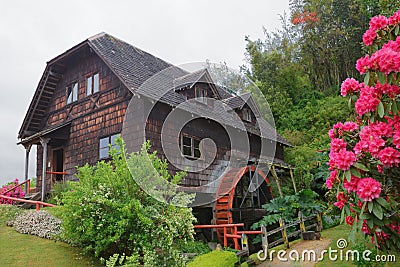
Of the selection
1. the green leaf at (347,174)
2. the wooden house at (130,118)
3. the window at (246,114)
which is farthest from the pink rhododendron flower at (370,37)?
the window at (246,114)

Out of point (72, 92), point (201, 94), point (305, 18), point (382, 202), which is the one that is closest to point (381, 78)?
point (382, 202)

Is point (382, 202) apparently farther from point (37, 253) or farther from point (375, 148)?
point (37, 253)

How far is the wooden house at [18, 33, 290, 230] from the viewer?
42.1 ft

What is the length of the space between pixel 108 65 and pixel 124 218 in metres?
7.01

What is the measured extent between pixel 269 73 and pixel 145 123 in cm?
1587

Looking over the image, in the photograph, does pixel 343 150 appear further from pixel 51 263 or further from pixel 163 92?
pixel 163 92

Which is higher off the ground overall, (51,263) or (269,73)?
(269,73)

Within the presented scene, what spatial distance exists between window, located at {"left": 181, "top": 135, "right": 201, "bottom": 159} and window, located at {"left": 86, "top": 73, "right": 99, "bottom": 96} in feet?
13.1

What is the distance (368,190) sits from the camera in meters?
3.94

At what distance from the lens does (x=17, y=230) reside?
9688 mm

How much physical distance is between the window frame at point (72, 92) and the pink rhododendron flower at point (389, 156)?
13432 mm

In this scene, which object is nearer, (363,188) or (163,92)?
(363,188)

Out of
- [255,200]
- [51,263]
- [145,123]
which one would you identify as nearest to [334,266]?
[51,263]

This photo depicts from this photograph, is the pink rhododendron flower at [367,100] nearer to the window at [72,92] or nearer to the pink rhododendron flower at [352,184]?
the pink rhododendron flower at [352,184]
